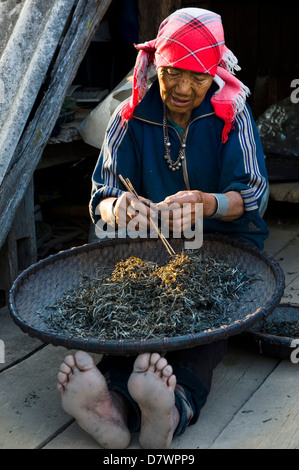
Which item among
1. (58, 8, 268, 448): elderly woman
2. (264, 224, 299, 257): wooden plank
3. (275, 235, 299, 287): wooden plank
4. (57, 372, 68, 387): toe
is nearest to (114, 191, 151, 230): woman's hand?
(58, 8, 268, 448): elderly woman

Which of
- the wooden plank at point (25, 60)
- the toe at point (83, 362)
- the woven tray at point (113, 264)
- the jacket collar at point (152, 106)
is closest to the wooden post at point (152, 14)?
the wooden plank at point (25, 60)

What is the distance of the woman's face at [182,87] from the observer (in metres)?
2.34

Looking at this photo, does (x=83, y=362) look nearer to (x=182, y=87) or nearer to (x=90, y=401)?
(x=90, y=401)

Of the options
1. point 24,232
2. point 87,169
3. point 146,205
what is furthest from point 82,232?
point 146,205

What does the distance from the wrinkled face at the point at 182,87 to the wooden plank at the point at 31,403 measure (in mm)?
1102

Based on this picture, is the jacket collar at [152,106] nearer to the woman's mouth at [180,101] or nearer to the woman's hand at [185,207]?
the woman's mouth at [180,101]

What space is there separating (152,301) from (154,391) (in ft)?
1.30

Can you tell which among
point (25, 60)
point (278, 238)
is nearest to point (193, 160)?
point (25, 60)

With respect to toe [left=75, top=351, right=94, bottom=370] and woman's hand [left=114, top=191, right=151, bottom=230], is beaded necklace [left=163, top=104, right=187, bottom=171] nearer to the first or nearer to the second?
woman's hand [left=114, top=191, right=151, bottom=230]

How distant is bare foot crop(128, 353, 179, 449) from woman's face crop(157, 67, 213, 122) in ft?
3.42

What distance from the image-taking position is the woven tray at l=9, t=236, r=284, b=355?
1.81 m

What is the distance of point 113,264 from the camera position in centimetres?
254

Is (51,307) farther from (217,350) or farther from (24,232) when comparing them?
(24,232)

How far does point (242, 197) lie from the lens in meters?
2.47
